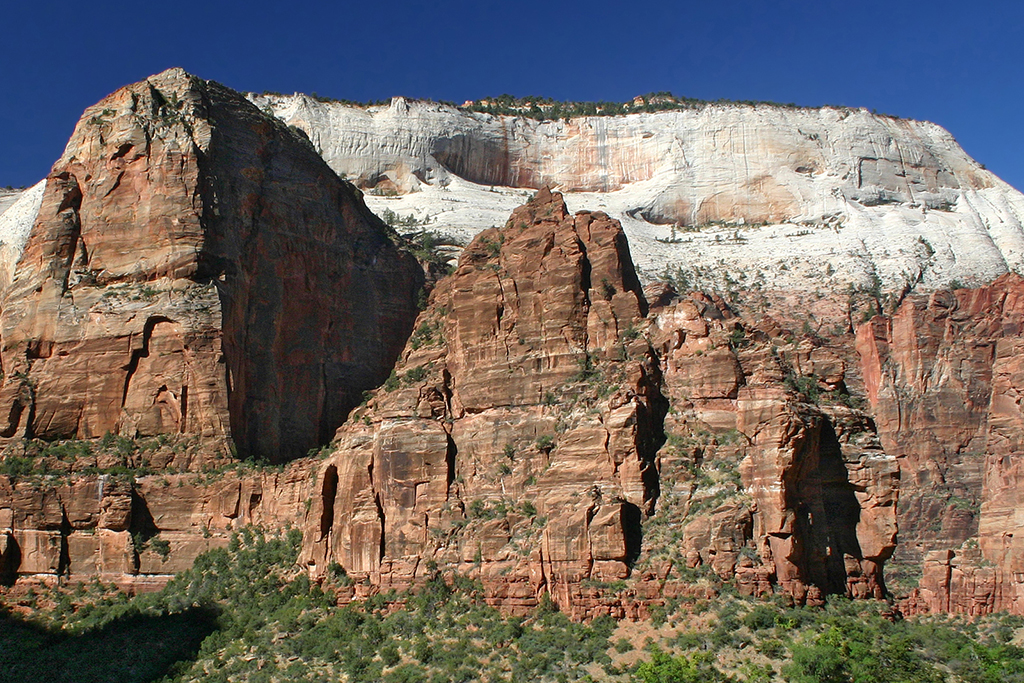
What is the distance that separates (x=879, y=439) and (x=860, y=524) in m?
5.97

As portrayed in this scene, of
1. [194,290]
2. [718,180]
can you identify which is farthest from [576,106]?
[194,290]

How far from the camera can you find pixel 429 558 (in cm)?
4953

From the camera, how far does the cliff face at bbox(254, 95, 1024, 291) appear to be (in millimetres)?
86250

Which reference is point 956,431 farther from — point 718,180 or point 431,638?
point 718,180

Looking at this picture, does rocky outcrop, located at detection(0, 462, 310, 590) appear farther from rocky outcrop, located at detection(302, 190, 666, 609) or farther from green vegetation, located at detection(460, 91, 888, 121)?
green vegetation, located at detection(460, 91, 888, 121)

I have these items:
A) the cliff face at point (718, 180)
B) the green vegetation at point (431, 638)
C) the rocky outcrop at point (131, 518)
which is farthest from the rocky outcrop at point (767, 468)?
the cliff face at point (718, 180)

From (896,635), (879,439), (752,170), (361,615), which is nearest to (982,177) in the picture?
(752,170)

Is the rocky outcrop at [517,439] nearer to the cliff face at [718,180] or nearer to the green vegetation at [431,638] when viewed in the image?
the green vegetation at [431,638]

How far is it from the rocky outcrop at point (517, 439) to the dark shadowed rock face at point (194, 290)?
573 centimetres

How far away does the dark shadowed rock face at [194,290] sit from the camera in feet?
186

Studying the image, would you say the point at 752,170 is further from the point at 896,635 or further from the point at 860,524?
the point at 896,635

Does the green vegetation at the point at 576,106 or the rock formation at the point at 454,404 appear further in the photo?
the green vegetation at the point at 576,106

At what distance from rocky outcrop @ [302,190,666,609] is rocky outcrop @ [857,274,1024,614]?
13344 mm

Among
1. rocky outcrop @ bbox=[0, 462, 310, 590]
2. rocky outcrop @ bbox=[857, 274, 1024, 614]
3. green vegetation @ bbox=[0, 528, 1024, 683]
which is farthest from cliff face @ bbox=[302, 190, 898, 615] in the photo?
rocky outcrop @ bbox=[857, 274, 1024, 614]
